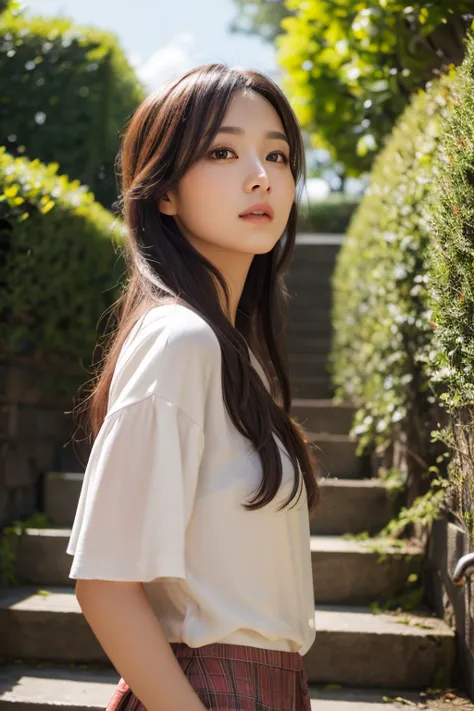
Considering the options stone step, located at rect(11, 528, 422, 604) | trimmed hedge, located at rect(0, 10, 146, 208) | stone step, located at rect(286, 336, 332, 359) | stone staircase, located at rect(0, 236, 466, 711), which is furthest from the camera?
stone step, located at rect(286, 336, 332, 359)

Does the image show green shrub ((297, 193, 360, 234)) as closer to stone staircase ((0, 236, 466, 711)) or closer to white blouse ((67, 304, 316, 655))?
stone staircase ((0, 236, 466, 711))

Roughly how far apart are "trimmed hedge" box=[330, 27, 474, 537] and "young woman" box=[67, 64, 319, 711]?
2.00 feet

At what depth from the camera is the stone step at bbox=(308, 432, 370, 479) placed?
4.32m

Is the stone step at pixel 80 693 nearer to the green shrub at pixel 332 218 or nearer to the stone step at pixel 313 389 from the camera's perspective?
the stone step at pixel 313 389

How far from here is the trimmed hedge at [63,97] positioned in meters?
5.42

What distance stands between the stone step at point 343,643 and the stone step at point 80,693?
0.05 meters

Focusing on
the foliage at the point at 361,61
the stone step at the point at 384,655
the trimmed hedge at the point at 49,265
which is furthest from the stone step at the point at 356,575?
the foliage at the point at 361,61

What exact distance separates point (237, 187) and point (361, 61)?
3580 millimetres

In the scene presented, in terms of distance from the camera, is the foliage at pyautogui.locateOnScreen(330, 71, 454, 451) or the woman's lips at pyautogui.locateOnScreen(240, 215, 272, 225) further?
the foliage at pyautogui.locateOnScreen(330, 71, 454, 451)

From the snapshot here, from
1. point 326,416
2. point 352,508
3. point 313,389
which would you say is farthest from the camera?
point 313,389

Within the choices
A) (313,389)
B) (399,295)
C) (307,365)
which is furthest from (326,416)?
(307,365)

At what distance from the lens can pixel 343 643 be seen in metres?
3.00

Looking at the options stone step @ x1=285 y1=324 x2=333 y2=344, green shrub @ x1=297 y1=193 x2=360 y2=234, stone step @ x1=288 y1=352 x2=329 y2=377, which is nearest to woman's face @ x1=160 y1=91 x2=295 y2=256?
stone step @ x1=288 y1=352 x2=329 y2=377

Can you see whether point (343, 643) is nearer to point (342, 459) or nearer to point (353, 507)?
point (353, 507)
